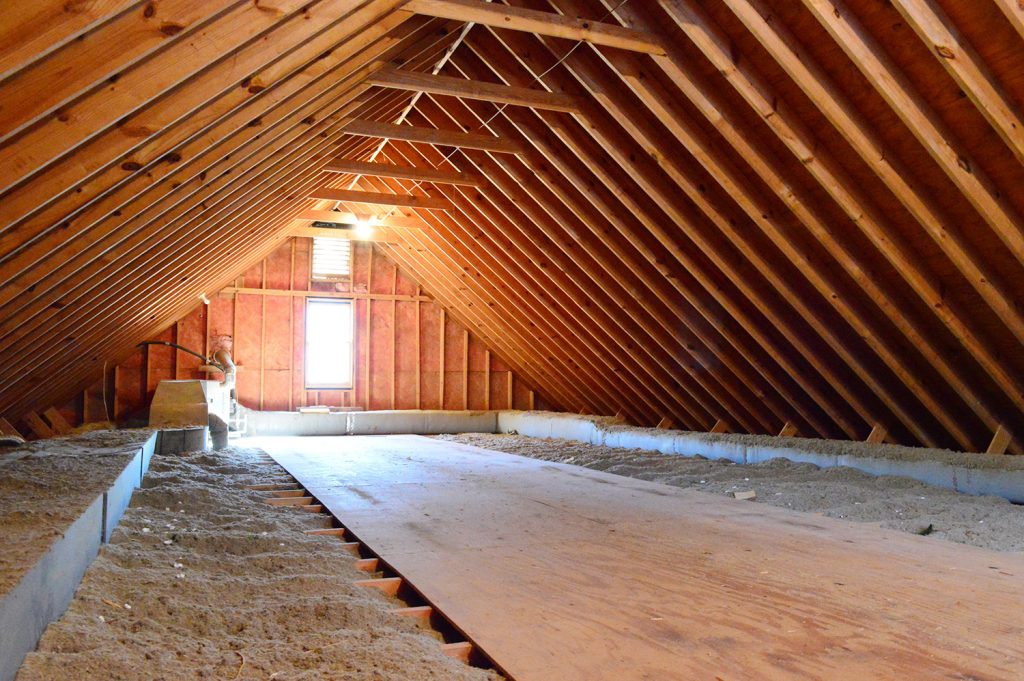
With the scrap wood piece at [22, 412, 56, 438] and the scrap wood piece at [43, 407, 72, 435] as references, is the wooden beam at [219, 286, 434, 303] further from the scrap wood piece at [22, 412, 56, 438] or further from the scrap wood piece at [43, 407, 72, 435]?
the scrap wood piece at [22, 412, 56, 438]

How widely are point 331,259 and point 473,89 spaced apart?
7.25 m

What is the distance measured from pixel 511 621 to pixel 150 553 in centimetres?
169

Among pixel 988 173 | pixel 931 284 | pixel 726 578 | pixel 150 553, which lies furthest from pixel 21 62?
pixel 931 284

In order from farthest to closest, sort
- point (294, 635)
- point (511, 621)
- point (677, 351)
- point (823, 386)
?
point (677, 351), point (823, 386), point (511, 621), point (294, 635)

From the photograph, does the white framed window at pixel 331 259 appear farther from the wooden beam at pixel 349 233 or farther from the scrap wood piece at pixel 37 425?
the scrap wood piece at pixel 37 425

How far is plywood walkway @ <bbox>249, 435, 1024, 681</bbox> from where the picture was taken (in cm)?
201

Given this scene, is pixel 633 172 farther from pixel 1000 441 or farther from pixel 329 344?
pixel 329 344

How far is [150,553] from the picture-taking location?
3094mm

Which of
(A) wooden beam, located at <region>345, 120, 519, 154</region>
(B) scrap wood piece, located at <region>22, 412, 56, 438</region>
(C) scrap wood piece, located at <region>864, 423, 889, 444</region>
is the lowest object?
(B) scrap wood piece, located at <region>22, 412, 56, 438</region>

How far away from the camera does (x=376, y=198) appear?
7770mm

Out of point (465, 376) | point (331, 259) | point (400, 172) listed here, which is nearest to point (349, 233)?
point (331, 259)

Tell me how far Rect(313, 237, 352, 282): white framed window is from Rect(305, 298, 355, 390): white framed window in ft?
1.25

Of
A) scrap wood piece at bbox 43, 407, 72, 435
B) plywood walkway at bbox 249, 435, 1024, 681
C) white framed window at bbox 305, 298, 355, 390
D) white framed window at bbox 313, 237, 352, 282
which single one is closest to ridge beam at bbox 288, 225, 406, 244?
white framed window at bbox 313, 237, 352, 282

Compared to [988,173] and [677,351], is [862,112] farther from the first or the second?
[677,351]
